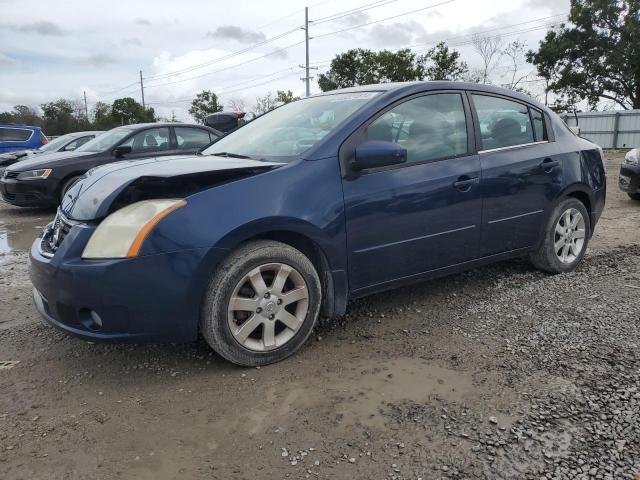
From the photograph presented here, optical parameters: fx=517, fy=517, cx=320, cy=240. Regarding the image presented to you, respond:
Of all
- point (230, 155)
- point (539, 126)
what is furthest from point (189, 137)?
point (539, 126)

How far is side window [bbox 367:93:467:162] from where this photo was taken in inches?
133

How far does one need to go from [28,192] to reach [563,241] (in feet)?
25.6

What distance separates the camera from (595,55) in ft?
101

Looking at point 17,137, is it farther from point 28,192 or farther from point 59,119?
point 59,119

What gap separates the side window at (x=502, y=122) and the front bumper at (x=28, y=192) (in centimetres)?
707

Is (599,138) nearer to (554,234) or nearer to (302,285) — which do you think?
(554,234)

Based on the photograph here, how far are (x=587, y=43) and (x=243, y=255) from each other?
113 ft

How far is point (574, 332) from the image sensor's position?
3258mm

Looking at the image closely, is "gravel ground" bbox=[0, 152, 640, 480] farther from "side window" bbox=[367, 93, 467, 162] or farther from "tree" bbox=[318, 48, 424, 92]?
"tree" bbox=[318, 48, 424, 92]

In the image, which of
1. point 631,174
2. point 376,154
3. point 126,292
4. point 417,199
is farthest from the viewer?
point 631,174

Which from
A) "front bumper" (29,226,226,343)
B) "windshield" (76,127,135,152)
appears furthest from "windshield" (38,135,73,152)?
"front bumper" (29,226,226,343)

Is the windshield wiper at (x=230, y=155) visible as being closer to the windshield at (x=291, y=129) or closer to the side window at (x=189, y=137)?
the windshield at (x=291, y=129)

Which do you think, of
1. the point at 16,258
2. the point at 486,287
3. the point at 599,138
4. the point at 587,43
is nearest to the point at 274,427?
the point at 486,287

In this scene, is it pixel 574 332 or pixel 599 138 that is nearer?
pixel 574 332
